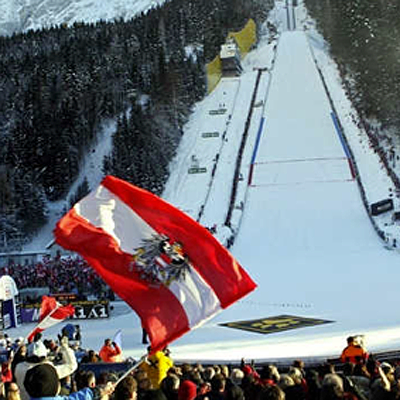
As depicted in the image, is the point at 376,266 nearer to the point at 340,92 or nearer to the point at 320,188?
the point at 320,188

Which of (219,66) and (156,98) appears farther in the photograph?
(219,66)

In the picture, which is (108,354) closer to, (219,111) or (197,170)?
(197,170)

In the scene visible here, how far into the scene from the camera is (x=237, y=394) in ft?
16.4

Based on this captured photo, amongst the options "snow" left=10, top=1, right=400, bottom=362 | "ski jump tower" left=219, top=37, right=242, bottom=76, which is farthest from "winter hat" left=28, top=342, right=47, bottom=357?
"ski jump tower" left=219, top=37, right=242, bottom=76

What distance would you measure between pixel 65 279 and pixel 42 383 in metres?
19.9

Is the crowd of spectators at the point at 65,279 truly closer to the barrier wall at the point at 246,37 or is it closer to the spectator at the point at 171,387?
the spectator at the point at 171,387

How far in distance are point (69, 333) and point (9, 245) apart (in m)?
25.9

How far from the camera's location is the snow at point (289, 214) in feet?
52.9

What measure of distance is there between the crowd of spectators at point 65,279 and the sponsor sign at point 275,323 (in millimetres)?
5654

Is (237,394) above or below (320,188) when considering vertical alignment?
above

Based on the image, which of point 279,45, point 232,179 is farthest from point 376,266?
point 279,45

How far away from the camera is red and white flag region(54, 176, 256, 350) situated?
18.8ft

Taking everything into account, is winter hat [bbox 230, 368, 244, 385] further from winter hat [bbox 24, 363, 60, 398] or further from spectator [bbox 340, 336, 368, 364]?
spectator [bbox 340, 336, 368, 364]

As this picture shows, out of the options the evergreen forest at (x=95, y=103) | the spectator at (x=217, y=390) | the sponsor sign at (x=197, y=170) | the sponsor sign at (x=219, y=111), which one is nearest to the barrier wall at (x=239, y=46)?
the evergreen forest at (x=95, y=103)
